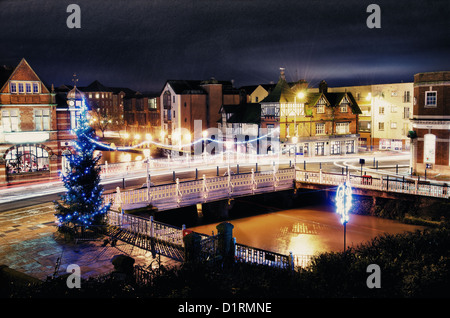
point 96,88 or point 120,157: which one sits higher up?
point 96,88

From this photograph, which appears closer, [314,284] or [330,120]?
[314,284]

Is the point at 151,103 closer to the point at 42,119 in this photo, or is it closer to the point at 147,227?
the point at 42,119

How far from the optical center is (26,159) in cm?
3803

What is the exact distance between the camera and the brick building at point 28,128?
36375 mm

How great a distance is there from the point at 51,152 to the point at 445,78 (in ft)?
117

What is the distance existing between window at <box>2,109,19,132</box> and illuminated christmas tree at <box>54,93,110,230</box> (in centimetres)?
1843

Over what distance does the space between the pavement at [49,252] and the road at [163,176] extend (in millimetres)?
3531

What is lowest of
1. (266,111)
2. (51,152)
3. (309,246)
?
(309,246)

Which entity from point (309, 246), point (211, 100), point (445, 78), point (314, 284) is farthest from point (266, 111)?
point (314, 284)

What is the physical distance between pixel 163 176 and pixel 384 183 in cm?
1864

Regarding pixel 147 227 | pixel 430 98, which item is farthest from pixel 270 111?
pixel 147 227

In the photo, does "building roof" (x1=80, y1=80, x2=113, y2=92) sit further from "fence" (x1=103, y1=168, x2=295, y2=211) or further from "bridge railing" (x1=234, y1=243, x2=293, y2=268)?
"bridge railing" (x1=234, y1=243, x2=293, y2=268)
